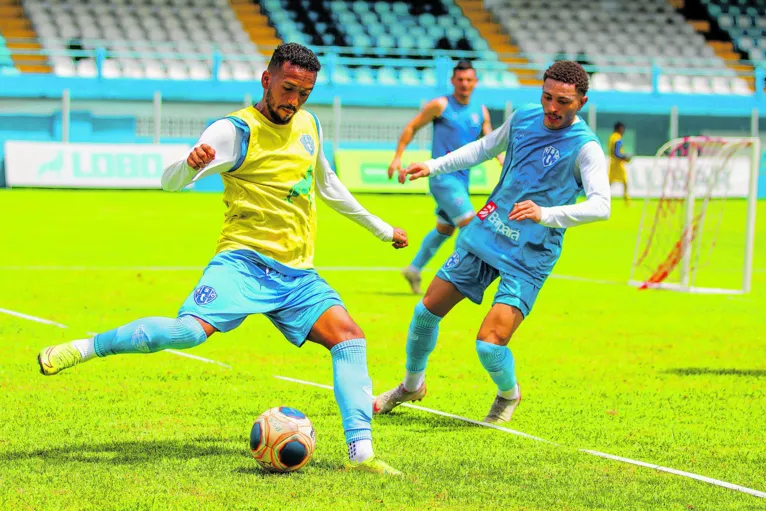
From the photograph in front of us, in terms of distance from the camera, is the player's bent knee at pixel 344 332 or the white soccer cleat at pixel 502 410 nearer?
the player's bent knee at pixel 344 332

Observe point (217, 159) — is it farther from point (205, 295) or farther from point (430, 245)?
point (430, 245)

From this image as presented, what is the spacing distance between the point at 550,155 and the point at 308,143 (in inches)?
61.8

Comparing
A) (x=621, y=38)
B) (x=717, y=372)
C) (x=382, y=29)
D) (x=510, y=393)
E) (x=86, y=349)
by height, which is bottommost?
(x=621, y=38)

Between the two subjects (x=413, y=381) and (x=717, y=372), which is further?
(x=717, y=372)

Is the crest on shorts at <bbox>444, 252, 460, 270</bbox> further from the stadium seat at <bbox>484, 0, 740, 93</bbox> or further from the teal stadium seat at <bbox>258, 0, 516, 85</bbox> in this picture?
the stadium seat at <bbox>484, 0, 740, 93</bbox>

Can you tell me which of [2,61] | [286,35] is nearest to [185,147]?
[2,61]

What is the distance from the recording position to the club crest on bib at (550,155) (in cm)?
666

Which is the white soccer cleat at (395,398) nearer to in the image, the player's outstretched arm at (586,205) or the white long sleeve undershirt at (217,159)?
the player's outstretched arm at (586,205)

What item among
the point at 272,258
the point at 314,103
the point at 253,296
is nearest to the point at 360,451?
the point at 253,296

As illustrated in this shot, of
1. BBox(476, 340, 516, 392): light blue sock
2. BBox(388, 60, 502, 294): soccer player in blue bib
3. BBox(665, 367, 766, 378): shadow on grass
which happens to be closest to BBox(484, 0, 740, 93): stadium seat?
BBox(388, 60, 502, 294): soccer player in blue bib

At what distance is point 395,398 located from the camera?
23.6 ft

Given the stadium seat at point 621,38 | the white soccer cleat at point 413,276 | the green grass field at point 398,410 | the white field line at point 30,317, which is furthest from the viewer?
the stadium seat at point 621,38

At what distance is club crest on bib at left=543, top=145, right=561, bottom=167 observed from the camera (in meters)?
6.66

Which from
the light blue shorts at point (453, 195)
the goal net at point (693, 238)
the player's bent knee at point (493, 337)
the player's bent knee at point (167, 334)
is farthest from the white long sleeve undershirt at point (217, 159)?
the goal net at point (693, 238)
